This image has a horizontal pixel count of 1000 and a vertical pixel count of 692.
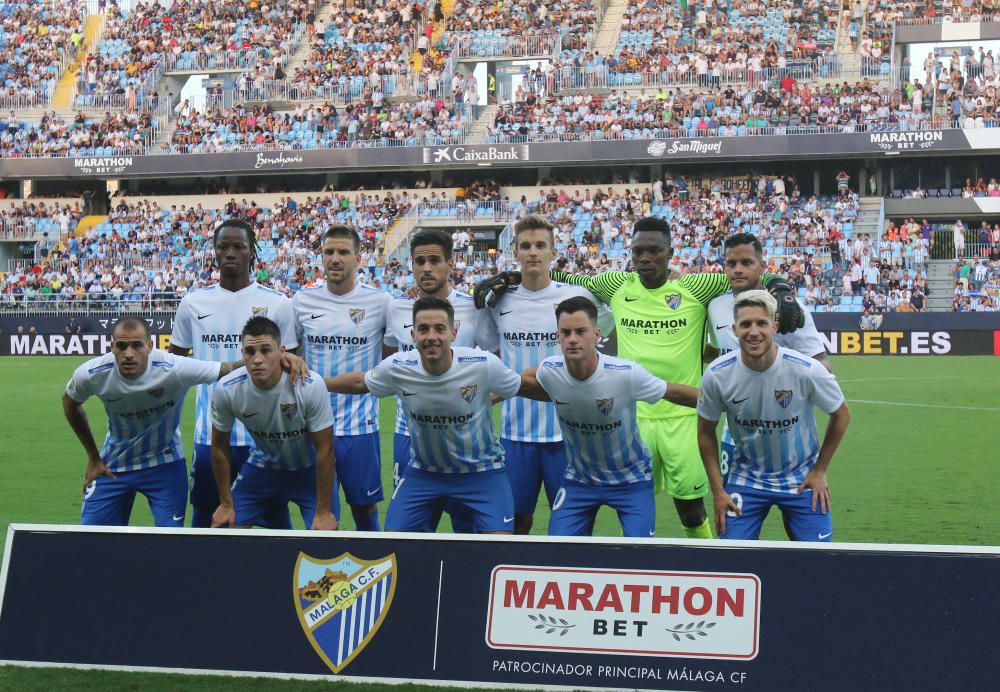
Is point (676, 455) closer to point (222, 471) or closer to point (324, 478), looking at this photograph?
point (324, 478)

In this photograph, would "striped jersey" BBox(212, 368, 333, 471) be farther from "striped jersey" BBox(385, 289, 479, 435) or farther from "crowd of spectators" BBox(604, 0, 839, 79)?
"crowd of spectators" BBox(604, 0, 839, 79)

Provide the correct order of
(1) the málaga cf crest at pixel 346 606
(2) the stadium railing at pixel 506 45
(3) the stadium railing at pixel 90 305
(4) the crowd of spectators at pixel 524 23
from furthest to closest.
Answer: (4) the crowd of spectators at pixel 524 23
(2) the stadium railing at pixel 506 45
(3) the stadium railing at pixel 90 305
(1) the málaga cf crest at pixel 346 606

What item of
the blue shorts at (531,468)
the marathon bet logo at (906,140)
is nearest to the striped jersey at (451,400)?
the blue shorts at (531,468)

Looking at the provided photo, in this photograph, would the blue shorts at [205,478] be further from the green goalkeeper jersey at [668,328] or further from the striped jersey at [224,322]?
the green goalkeeper jersey at [668,328]

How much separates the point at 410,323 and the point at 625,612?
2.95m

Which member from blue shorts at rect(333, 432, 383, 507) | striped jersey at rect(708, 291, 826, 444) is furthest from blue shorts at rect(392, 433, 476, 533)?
striped jersey at rect(708, 291, 826, 444)

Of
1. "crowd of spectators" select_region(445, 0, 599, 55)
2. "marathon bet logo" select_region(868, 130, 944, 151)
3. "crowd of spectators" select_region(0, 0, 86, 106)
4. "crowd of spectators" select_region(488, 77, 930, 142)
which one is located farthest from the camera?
"crowd of spectators" select_region(0, 0, 86, 106)

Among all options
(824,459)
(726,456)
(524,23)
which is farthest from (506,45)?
(824,459)

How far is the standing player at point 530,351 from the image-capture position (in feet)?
Result: 22.9

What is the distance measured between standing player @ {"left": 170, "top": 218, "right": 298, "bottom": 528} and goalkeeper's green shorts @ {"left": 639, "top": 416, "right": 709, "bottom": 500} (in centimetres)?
214

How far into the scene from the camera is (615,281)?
754 centimetres

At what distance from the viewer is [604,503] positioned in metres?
6.34

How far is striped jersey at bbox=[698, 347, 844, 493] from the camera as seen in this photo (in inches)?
232

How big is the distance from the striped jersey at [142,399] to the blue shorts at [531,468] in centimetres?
172
